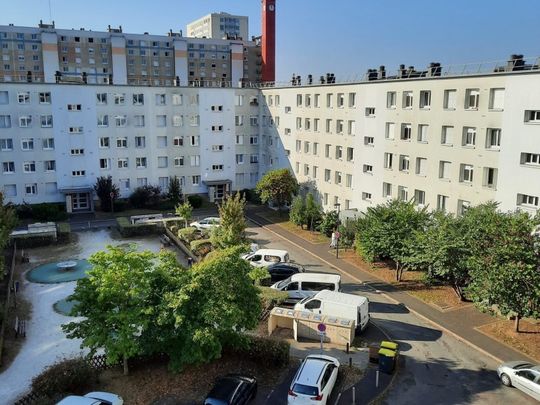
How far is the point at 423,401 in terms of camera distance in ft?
59.3

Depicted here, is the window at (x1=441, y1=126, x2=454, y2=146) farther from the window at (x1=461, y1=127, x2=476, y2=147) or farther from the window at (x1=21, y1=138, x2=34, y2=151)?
the window at (x1=21, y1=138, x2=34, y2=151)

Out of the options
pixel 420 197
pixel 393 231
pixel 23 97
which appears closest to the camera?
pixel 393 231

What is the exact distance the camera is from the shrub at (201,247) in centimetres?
3533

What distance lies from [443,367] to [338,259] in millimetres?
16029

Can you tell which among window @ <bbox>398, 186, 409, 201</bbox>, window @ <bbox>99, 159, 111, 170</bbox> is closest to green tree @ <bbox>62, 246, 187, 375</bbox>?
window @ <bbox>398, 186, 409, 201</bbox>

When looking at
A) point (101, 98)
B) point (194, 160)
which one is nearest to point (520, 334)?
point (194, 160)

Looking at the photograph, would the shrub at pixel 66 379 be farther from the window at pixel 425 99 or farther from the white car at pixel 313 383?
the window at pixel 425 99

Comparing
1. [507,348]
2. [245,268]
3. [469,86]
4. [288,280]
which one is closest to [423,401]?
[507,348]

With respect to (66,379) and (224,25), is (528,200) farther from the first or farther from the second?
(224,25)

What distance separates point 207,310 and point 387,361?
7.81 meters

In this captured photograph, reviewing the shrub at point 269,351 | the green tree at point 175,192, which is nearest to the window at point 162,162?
the green tree at point 175,192

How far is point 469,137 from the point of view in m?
32.4

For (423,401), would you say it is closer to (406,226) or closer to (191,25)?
(406,226)

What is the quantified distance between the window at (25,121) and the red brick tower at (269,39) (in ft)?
102
